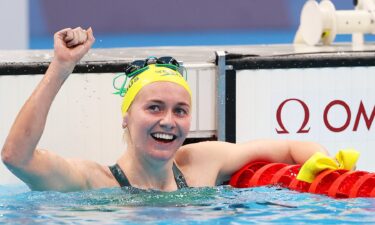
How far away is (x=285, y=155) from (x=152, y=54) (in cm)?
149

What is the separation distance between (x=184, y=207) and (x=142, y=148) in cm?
25

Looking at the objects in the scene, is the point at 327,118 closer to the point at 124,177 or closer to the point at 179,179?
the point at 179,179

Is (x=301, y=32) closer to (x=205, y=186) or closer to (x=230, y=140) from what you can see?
(x=230, y=140)

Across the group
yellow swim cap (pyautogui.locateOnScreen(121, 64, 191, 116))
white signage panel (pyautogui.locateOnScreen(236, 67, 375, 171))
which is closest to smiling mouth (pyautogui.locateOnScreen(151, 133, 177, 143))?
yellow swim cap (pyautogui.locateOnScreen(121, 64, 191, 116))

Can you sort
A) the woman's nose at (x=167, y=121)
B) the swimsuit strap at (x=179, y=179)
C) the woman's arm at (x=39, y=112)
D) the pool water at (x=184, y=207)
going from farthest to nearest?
the swimsuit strap at (x=179, y=179) < the woman's nose at (x=167, y=121) < the pool water at (x=184, y=207) < the woman's arm at (x=39, y=112)

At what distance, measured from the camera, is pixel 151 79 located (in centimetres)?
387

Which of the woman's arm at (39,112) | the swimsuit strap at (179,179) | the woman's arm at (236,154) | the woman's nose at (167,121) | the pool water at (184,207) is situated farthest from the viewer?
the woman's arm at (236,154)

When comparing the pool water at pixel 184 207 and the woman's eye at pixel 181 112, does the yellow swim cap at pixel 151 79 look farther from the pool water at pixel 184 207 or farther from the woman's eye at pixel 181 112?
the pool water at pixel 184 207

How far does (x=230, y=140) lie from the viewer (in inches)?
197

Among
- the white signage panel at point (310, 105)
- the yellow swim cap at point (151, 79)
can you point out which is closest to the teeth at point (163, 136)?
the yellow swim cap at point (151, 79)

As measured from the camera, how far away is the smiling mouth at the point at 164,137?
12.3 ft

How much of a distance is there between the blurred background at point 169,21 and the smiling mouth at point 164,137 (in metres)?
4.35

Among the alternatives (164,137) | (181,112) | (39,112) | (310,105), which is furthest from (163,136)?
(310,105)

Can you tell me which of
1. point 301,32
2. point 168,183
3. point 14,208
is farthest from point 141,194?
point 301,32
